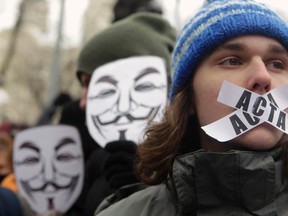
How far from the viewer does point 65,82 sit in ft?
68.7

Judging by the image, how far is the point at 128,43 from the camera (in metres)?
2.83

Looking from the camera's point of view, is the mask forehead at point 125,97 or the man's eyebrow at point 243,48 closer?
the man's eyebrow at point 243,48

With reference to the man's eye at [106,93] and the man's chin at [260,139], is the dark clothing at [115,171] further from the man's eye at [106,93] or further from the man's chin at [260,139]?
the man's chin at [260,139]

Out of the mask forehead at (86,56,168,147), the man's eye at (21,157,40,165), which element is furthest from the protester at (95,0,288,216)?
the man's eye at (21,157,40,165)

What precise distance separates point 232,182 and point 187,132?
1.39 feet

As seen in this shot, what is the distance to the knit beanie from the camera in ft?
9.29

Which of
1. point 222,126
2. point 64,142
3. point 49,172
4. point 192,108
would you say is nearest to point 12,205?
point 49,172

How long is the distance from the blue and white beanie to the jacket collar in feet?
1.26

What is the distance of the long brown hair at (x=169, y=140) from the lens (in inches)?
75.7

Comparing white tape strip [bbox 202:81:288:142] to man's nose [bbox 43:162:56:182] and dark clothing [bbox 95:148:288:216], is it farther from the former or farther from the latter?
man's nose [bbox 43:162:56:182]

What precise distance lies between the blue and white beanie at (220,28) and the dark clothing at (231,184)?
14.9 inches

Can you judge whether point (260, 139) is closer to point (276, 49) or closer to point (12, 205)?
point (276, 49)

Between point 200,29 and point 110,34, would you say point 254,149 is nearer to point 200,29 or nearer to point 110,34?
point 200,29

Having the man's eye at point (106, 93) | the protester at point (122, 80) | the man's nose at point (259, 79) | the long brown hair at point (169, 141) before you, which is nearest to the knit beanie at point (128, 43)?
the protester at point (122, 80)
